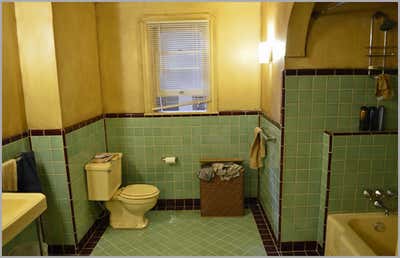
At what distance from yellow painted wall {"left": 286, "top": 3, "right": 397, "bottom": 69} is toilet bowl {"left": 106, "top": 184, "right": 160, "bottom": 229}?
1.85m

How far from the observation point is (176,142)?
3.52m

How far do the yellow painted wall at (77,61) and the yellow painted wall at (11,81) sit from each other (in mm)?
304

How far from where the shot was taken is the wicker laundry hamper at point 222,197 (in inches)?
129

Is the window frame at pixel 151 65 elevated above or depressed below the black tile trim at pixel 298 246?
above

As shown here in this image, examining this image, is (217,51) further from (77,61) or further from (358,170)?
(358,170)

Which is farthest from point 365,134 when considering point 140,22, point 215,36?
point 140,22

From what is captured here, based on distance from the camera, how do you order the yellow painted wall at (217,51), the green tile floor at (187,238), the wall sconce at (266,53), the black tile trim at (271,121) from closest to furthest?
the black tile trim at (271,121), the green tile floor at (187,238), the wall sconce at (266,53), the yellow painted wall at (217,51)

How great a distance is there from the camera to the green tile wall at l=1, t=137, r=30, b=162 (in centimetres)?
226

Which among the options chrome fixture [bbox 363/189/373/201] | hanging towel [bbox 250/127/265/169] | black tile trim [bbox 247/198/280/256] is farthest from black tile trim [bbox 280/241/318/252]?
hanging towel [bbox 250/127/265/169]

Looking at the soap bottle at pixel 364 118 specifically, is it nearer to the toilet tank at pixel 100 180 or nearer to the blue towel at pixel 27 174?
the toilet tank at pixel 100 180

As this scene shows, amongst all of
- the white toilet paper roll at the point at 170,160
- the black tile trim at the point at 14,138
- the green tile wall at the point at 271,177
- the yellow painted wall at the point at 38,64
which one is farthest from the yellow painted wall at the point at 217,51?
the black tile trim at the point at 14,138

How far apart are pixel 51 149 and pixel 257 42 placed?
2.29 meters

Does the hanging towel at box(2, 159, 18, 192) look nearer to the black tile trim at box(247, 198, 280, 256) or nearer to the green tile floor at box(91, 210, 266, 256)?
the green tile floor at box(91, 210, 266, 256)

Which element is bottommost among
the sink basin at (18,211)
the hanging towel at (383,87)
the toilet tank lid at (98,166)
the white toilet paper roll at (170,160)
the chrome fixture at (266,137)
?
the white toilet paper roll at (170,160)
